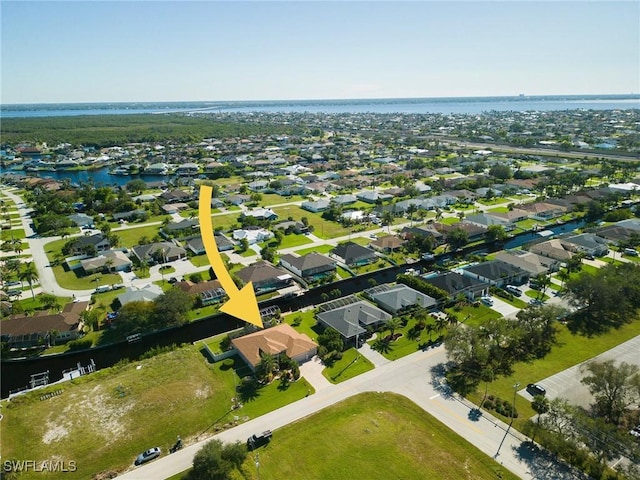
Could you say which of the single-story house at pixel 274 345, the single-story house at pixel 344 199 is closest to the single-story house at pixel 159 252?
the single-story house at pixel 274 345

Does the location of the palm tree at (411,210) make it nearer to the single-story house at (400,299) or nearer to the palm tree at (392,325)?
the single-story house at (400,299)

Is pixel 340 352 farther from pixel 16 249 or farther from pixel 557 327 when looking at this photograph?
pixel 16 249

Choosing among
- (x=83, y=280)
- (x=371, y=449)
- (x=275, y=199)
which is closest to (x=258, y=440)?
(x=371, y=449)

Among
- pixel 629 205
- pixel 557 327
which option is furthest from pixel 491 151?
pixel 557 327

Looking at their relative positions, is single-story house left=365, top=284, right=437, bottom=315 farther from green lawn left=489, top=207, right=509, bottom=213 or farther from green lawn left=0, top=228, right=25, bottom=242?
green lawn left=0, top=228, right=25, bottom=242

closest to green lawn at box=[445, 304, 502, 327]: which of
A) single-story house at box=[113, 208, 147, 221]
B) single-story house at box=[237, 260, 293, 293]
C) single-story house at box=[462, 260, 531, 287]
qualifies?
single-story house at box=[462, 260, 531, 287]

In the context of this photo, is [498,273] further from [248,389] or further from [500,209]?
[500,209]
